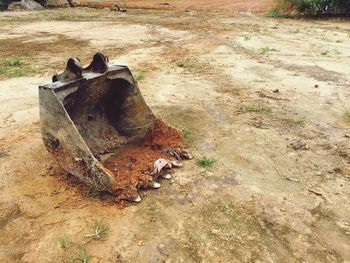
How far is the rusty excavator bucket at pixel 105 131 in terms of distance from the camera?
10.8ft

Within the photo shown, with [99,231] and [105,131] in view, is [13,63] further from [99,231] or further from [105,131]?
[99,231]

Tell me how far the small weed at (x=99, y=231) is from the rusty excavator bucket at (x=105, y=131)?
1.04 ft

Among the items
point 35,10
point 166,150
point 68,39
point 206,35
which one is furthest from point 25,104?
point 35,10

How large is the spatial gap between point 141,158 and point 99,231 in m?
1.04

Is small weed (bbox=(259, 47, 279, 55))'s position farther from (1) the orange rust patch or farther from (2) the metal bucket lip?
(2) the metal bucket lip

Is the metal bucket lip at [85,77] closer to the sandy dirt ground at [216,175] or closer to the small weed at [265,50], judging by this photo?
the sandy dirt ground at [216,175]

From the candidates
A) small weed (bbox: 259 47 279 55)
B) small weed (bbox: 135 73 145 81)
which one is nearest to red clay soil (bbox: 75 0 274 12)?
small weed (bbox: 259 47 279 55)

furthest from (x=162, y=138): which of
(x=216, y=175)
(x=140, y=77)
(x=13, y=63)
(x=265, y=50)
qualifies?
(x=265, y=50)

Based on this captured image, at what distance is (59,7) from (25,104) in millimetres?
16839

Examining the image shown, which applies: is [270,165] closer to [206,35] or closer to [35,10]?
[206,35]

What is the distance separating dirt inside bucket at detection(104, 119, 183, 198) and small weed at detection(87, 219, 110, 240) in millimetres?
331

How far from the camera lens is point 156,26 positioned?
13117mm

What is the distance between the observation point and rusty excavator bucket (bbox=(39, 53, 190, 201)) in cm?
330

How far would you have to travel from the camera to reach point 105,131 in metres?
4.18
